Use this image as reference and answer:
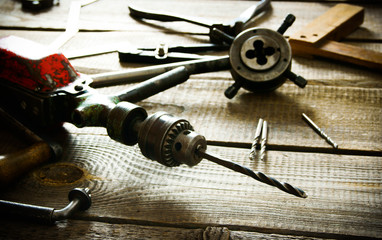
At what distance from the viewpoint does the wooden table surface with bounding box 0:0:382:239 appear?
2.29 ft

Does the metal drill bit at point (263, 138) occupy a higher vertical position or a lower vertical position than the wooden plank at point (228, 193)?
higher

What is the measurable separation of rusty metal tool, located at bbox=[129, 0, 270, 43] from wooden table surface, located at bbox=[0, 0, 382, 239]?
20 centimetres

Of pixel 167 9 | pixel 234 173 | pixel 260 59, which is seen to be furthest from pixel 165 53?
pixel 234 173

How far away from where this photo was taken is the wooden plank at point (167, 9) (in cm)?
145

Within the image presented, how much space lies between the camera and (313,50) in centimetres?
125

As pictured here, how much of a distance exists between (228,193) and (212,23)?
0.72m

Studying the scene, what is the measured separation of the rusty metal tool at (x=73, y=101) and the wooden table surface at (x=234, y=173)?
0.29ft

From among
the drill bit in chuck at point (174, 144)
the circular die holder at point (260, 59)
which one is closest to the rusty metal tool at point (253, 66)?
the circular die holder at point (260, 59)

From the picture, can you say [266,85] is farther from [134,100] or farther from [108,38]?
[108,38]

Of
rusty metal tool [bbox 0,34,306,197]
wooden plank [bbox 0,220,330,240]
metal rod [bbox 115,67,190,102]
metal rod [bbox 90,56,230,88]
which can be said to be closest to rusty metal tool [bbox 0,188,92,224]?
wooden plank [bbox 0,220,330,240]

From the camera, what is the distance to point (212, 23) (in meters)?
1.35

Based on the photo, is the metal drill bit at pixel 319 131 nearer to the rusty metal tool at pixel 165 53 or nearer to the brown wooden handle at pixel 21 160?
the rusty metal tool at pixel 165 53

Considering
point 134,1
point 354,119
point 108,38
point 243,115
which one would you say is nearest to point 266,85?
point 243,115

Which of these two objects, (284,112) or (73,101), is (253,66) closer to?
(284,112)
